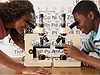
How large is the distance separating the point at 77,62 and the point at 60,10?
74cm

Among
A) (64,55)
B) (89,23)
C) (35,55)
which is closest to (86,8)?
(89,23)

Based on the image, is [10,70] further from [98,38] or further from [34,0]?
[34,0]

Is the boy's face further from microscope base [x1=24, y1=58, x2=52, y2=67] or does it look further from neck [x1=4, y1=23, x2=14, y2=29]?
neck [x1=4, y1=23, x2=14, y2=29]

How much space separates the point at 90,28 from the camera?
75.6 inches

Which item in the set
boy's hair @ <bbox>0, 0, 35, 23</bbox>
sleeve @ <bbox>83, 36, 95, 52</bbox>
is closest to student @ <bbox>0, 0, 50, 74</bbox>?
boy's hair @ <bbox>0, 0, 35, 23</bbox>

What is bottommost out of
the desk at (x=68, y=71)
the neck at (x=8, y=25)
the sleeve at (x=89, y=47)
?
the desk at (x=68, y=71)

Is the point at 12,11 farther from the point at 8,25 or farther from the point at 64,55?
the point at 64,55

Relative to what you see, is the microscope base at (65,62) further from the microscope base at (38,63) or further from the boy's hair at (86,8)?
the boy's hair at (86,8)

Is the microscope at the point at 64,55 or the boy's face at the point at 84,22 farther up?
the boy's face at the point at 84,22

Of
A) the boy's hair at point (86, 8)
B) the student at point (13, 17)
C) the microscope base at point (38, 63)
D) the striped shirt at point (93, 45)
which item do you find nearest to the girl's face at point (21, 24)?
the student at point (13, 17)

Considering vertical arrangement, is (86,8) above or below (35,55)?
above

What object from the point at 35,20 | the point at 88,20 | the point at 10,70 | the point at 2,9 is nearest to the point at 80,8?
the point at 88,20

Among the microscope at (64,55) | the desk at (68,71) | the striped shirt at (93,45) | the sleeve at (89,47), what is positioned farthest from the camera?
the sleeve at (89,47)

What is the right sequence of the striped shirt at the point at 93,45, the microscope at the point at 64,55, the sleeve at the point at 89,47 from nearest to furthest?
1. the microscope at the point at 64,55
2. the striped shirt at the point at 93,45
3. the sleeve at the point at 89,47
